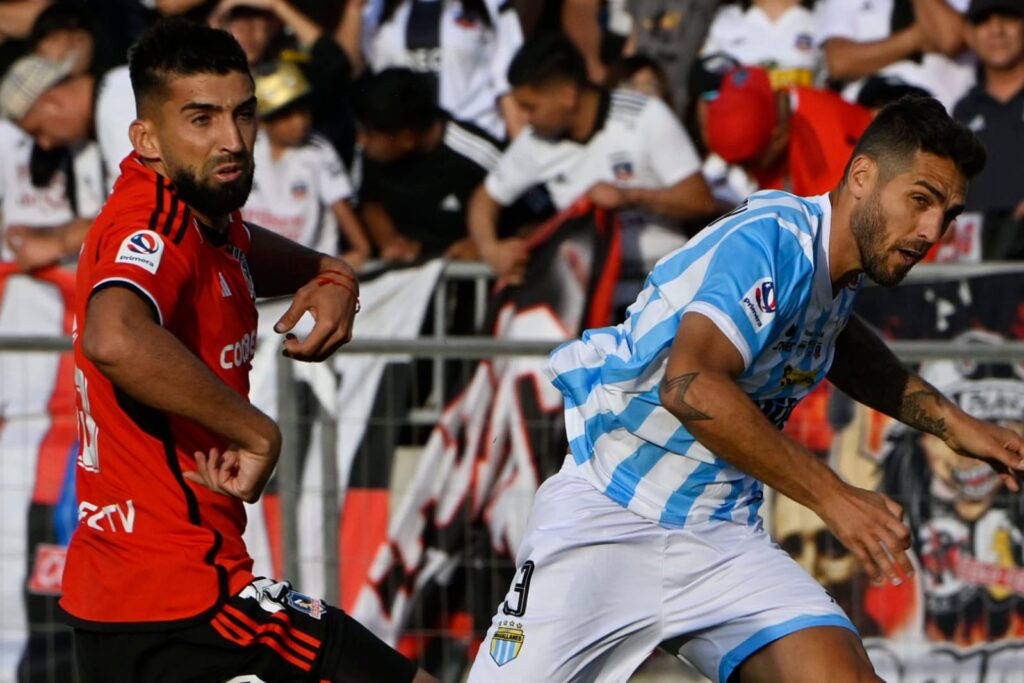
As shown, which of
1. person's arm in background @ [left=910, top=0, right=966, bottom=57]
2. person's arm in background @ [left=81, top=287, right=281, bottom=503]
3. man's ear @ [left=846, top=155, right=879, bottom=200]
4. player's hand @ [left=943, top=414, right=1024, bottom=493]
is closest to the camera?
person's arm in background @ [left=81, top=287, right=281, bottom=503]

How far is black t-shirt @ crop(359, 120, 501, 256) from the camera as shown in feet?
26.9

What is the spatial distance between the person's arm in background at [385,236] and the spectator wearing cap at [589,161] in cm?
35

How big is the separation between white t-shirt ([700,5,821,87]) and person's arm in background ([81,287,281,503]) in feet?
16.6

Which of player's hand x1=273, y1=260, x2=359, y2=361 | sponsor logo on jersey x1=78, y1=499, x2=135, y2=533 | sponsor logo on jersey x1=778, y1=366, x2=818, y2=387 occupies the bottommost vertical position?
sponsor logo on jersey x1=78, y1=499, x2=135, y2=533

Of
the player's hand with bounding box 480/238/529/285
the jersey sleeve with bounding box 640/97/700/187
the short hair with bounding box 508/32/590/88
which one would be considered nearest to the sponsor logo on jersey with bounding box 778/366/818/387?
the player's hand with bounding box 480/238/529/285

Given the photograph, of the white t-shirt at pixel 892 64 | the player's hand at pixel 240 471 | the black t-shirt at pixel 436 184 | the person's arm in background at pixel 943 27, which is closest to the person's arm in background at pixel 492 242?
the black t-shirt at pixel 436 184

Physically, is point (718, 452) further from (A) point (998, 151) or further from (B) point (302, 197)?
(B) point (302, 197)

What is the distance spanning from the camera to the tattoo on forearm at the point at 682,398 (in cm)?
388

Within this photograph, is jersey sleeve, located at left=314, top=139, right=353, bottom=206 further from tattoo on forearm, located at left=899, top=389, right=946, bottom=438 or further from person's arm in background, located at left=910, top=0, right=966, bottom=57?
tattoo on forearm, located at left=899, top=389, right=946, bottom=438

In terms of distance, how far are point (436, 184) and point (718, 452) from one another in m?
4.53

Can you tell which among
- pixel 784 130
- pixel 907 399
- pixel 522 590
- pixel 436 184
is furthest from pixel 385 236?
pixel 522 590

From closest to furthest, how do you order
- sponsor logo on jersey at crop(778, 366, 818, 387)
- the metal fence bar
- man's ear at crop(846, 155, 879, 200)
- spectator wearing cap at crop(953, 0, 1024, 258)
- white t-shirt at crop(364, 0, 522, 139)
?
man's ear at crop(846, 155, 879, 200)
sponsor logo on jersey at crop(778, 366, 818, 387)
the metal fence bar
spectator wearing cap at crop(953, 0, 1024, 258)
white t-shirt at crop(364, 0, 522, 139)

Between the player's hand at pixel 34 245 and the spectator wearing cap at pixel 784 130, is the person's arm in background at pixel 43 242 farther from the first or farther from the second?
the spectator wearing cap at pixel 784 130

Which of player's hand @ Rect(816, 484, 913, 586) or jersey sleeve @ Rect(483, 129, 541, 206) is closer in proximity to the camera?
player's hand @ Rect(816, 484, 913, 586)
